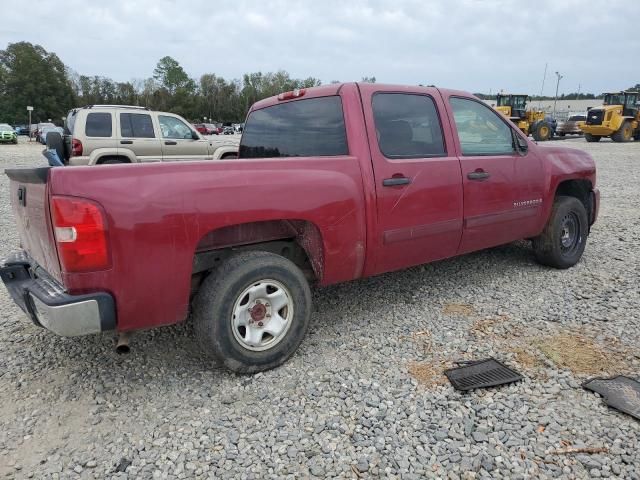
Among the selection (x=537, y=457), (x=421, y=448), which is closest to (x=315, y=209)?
(x=421, y=448)

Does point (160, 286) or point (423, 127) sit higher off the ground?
point (423, 127)

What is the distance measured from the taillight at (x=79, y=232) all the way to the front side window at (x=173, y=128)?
9579 millimetres

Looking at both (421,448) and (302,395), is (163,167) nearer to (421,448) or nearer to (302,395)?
(302,395)

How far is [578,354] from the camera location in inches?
127

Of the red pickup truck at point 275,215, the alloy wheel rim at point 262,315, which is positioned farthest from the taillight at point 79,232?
the alloy wheel rim at point 262,315

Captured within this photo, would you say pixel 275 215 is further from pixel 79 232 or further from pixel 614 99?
pixel 614 99

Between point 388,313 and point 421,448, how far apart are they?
167 cm

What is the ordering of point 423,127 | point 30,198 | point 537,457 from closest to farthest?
1. point 537,457
2. point 30,198
3. point 423,127

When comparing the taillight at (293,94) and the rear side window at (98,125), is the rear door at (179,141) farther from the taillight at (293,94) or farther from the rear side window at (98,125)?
the taillight at (293,94)

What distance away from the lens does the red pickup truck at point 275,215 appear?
2.43 metres

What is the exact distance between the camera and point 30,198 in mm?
2775

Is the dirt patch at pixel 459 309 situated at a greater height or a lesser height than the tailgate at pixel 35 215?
lesser

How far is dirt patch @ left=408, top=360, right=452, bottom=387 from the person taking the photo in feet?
9.62

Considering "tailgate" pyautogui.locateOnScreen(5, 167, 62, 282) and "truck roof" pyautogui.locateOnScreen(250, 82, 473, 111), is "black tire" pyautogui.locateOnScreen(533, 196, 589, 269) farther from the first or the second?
"tailgate" pyautogui.locateOnScreen(5, 167, 62, 282)
